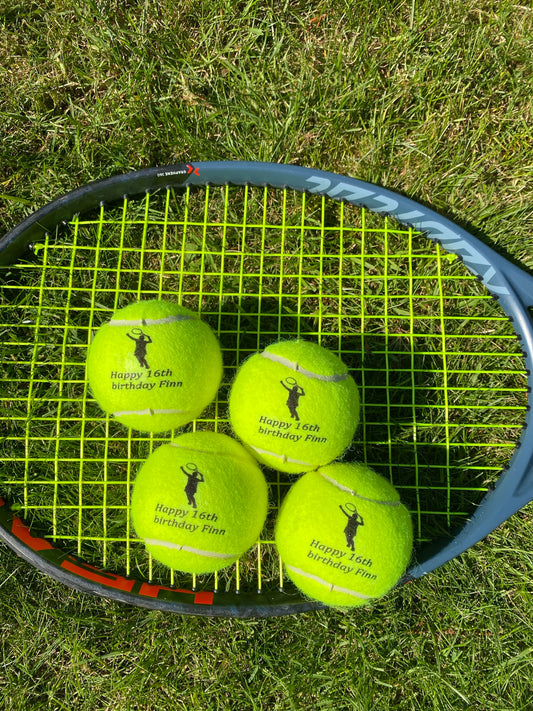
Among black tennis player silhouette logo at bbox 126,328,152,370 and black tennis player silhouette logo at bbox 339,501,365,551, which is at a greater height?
black tennis player silhouette logo at bbox 126,328,152,370

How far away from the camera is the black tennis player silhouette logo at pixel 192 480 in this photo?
1.40m

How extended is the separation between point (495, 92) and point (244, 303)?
1.32m

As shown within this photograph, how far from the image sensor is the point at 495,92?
6.57 feet

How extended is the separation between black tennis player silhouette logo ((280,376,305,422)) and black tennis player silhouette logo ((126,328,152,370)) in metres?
0.40

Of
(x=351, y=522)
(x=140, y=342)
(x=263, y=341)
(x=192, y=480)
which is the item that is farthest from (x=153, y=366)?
(x=351, y=522)

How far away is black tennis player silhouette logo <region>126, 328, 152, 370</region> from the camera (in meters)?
1.45

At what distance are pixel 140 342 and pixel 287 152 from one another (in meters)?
1.00

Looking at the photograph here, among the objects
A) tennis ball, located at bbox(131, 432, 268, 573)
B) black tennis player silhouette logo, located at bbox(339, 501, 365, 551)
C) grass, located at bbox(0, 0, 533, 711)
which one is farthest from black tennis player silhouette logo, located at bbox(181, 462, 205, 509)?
grass, located at bbox(0, 0, 533, 711)

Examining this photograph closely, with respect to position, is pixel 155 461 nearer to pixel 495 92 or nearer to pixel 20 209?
pixel 20 209

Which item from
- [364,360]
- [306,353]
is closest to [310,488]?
[306,353]

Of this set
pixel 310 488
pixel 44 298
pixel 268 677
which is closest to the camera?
pixel 310 488

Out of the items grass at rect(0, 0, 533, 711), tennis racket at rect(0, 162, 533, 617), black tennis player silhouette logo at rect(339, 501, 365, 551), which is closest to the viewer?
black tennis player silhouette logo at rect(339, 501, 365, 551)

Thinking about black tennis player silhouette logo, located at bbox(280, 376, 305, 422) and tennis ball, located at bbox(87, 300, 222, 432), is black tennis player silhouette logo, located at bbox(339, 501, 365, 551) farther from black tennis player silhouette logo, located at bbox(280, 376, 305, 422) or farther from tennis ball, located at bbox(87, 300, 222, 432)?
tennis ball, located at bbox(87, 300, 222, 432)

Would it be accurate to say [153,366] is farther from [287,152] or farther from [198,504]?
[287,152]
